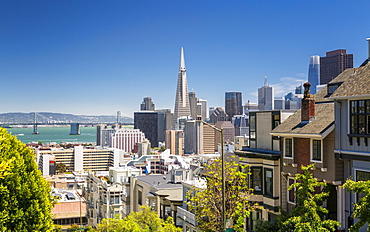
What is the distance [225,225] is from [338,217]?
5.37 m

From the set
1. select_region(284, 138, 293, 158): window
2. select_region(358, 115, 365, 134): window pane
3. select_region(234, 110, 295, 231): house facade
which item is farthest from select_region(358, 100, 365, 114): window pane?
select_region(234, 110, 295, 231): house facade

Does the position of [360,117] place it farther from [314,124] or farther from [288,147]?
[288,147]

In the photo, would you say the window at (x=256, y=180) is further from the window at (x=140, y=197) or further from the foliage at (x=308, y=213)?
the window at (x=140, y=197)

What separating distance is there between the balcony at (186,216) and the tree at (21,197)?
18654 mm

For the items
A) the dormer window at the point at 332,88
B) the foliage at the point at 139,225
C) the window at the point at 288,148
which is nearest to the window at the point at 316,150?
the window at the point at 288,148

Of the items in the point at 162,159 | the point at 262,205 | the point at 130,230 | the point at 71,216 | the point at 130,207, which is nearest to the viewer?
the point at 262,205

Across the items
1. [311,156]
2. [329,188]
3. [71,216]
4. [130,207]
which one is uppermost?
[311,156]

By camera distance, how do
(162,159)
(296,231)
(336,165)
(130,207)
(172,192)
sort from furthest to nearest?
1. (162,159)
2. (130,207)
3. (172,192)
4. (336,165)
5. (296,231)

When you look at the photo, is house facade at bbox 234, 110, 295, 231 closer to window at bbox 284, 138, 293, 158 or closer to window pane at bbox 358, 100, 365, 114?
window at bbox 284, 138, 293, 158

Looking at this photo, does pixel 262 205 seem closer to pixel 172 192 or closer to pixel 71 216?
pixel 172 192

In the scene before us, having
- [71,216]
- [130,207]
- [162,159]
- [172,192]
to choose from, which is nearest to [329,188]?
[172,192]

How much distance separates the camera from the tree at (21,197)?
1967cm

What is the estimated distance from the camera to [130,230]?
2984 centimetres

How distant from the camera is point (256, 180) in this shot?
26656mm
